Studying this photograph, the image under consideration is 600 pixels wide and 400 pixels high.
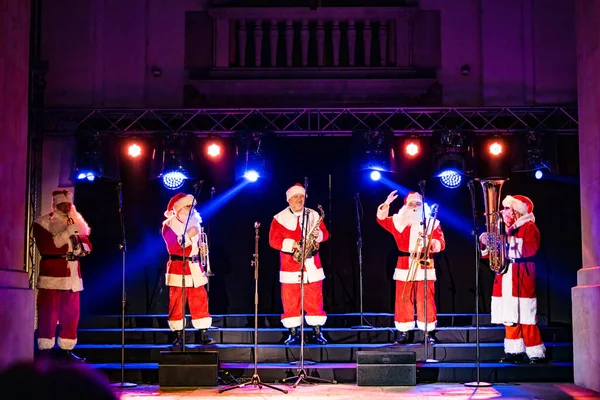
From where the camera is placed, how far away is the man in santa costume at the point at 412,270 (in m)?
9.84

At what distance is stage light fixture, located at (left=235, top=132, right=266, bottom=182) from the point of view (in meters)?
10.8

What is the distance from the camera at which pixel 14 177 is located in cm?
700

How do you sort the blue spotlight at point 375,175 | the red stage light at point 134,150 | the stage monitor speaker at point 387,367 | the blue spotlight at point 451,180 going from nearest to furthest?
the stage monitor speaker at point 387,367 → the red stage light at point 134,150 → the blue spotlight at point 375,175 → the blue spotlight at point 451,180

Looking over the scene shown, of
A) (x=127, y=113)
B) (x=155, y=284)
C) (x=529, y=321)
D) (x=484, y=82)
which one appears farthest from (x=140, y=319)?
(x=484, y=82)

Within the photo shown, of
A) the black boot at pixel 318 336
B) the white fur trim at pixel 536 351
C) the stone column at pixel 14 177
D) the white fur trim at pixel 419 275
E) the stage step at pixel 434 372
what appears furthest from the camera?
the white fur trim at pixel 419 275

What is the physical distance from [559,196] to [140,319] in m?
6.37

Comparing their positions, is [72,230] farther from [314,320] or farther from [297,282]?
[314,320]

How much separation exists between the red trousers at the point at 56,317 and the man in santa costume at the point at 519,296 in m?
4.84

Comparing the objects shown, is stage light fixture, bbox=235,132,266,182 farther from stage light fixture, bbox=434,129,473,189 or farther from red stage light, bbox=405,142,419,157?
stage light fixture, bbox=434,129,473,189

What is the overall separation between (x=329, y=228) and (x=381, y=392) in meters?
3.94

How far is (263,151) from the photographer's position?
424 inches

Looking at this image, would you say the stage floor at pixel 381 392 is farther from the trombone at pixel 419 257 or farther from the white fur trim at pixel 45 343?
the trombone at pixel 419 257

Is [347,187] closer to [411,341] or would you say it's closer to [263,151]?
[263,151]

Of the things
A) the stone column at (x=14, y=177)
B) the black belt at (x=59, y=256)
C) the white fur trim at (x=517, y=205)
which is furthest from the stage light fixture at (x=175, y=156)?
the white fur trim at (x=517, y=205)
